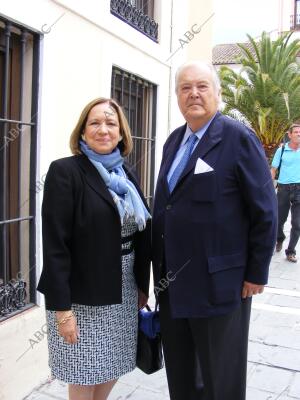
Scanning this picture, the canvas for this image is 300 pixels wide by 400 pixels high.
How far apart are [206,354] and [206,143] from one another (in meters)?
1.03

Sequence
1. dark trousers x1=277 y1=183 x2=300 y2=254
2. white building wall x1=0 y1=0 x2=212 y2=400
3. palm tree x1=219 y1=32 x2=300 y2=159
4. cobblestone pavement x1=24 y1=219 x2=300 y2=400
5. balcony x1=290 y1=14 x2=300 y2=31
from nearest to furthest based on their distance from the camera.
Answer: white building wall x1=0 y1=0 x2=212 y2=400, cobblestone pavement x1=24 y1=219 x2=300 y2=400, dark trousers x1=277 y1=183 x2=300 y2=254, palm tree x1=219 y1=32 x2=300 y2=159, balcony x1=290 y1=14 x2=300 y2=31

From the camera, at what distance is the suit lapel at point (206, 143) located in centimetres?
218

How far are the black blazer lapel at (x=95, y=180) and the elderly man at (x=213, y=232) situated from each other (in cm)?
31

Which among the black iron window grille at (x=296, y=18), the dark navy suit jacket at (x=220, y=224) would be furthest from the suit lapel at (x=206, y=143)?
the black iron window grille at (x=296, y=18)

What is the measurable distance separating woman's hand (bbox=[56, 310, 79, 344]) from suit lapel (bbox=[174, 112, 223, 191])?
813 millimetres

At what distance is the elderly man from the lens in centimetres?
214

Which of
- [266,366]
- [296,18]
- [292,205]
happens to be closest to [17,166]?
[266,366]

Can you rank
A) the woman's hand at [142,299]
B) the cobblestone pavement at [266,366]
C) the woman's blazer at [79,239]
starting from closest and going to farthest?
the woman's blazer at [79,239], the woman's hand at [142,299], the cobblestone pavement at [266,366]

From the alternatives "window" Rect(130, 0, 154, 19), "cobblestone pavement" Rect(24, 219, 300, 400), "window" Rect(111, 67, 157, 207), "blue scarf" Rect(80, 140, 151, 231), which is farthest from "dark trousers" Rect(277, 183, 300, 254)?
"blue scarf" Rect(80, 140, 151, 231)

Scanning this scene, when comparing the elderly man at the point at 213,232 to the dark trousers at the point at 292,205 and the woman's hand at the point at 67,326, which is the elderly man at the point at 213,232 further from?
the dark trousers at the point at 292,205

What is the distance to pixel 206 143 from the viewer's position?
7.23 ft

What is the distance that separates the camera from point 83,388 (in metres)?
2.26

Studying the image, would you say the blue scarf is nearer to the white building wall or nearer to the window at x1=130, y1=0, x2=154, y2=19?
the white building wall

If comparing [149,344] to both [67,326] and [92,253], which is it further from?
[92,253]
